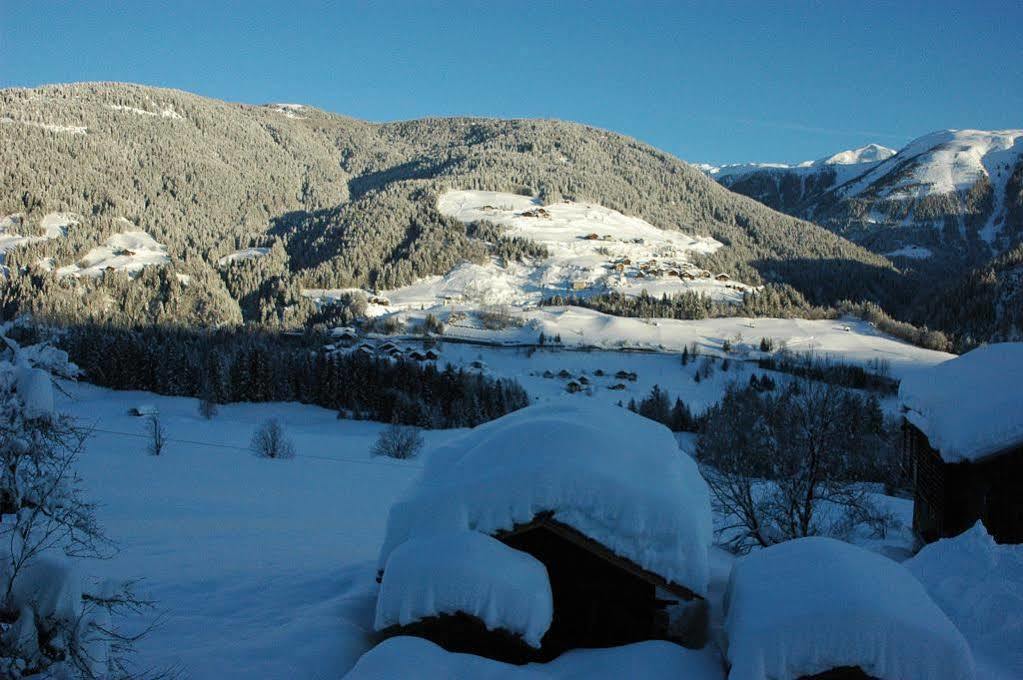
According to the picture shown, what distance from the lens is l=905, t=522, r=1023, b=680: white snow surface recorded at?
8.35 m

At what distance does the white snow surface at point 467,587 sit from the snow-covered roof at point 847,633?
2.21 m

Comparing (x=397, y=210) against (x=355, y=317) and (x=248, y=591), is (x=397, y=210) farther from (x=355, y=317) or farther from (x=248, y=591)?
(x=248, y=591)

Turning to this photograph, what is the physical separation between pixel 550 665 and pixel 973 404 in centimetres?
1064

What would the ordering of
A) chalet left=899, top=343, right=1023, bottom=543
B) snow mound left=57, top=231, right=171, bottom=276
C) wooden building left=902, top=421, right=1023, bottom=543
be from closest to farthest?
chalet left=899, top=343, right=1023, bottom=543, wooden building left=902, top=421, right=1023, bottom=543, snow mound left=57, top=231, right=171, bottom=276

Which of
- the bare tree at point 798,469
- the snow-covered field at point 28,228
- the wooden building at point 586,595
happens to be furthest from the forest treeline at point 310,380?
the snow-covered field at point 28,228

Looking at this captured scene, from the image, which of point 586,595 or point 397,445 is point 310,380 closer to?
point 397,445

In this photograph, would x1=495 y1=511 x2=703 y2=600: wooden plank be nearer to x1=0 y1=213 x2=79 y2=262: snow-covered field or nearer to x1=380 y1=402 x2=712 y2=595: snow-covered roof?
x1=380 y1=402 x2=712 y2=595: snow-covered roof

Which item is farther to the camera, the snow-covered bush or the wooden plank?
the wooden plank

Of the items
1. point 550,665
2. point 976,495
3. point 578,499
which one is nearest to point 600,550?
point 578,499

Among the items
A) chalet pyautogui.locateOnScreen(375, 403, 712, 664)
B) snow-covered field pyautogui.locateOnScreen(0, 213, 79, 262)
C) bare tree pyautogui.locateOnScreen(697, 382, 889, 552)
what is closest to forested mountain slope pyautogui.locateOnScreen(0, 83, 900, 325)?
snow-covered field pyautogui.locateOnScreen(0, 213, 79, 262)

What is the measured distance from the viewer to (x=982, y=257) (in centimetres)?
→ 19800

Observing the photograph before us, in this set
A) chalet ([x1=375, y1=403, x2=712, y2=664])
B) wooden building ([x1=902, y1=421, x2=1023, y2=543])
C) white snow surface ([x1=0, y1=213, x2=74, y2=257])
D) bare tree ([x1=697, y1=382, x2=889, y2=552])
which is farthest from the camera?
white snow surface ([x1=0, y1=213, x2=74, y2=257])

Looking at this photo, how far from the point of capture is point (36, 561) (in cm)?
526

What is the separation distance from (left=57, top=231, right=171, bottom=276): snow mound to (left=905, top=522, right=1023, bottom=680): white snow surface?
398 ft
